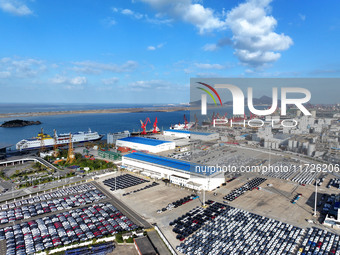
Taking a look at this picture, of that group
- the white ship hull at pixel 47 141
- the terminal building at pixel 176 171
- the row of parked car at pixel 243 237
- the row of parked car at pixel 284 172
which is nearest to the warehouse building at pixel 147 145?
the terminal building at pixel 176 171

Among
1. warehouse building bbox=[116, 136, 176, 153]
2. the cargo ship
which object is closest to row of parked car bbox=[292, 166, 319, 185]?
warehouse building bbox=[116, 136, 176, 153]

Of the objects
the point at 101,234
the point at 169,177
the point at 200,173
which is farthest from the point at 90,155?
the point at 101,234

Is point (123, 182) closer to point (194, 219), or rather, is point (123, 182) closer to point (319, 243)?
point (194, 219)

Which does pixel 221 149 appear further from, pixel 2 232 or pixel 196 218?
pixel 2 232

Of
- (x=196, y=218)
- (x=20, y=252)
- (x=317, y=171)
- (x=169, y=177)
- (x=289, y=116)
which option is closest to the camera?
(x=20, y=252)

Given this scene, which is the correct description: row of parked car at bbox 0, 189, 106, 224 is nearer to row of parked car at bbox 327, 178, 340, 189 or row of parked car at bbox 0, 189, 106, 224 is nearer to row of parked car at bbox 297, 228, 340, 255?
row of parked car at bbox 297, 228, 340, 255

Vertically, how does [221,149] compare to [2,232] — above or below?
above
